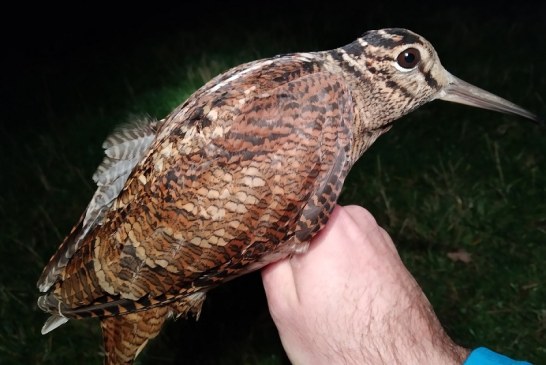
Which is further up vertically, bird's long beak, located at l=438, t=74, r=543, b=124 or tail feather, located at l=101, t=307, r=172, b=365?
bird's long beak, located at l=438, t=74, r=543, b=124

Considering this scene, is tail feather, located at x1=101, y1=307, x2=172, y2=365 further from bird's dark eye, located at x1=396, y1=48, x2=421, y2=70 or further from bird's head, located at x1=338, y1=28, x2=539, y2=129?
bird's dark eye, located at x1=396, y1=48, x2=421, y2=70

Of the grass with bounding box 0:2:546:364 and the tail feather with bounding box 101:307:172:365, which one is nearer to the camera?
the tail feather with bounding box 101:307:172:365

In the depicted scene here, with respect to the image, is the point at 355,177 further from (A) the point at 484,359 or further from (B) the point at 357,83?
(A) the point at 484,359

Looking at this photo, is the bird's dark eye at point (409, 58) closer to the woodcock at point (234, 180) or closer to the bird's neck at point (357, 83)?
the woodcock at point (234, 180)

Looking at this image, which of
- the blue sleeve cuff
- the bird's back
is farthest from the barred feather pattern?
the blue sleeve cuff

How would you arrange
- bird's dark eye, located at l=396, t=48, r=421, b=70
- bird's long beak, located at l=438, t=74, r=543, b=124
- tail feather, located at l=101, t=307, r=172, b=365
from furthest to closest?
bird's long beak, located at l=438, t=74, r=543, b=124, tail feather, located at l=101, t=307, r=172, b=365, bird's dark eye, located at l=396, t=48, r=421, b=70

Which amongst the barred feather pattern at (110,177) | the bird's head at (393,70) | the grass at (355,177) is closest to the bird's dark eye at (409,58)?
the bird's head at (393,70)

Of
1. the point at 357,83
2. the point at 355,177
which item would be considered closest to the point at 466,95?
the point at 357,83

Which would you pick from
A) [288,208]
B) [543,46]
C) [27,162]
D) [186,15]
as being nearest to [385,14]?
[543,46]
